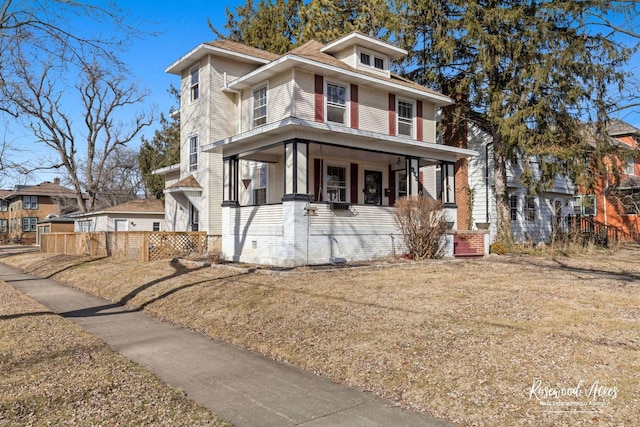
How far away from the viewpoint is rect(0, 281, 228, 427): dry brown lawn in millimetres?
4211

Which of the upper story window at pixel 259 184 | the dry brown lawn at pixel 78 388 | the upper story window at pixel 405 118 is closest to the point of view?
the dry brown lawn at pixel 78 388

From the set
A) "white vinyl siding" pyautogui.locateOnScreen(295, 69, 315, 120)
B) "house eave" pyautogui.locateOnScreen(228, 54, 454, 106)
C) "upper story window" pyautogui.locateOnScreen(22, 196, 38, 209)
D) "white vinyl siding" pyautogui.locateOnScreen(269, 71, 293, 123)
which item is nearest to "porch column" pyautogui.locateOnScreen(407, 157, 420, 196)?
"house eave" pyautogui.locateOnScreen(228, 54, 454, 106)

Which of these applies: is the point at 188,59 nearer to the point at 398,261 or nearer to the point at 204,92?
the point at 204,92

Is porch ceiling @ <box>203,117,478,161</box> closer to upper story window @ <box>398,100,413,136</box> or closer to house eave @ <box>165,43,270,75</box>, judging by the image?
upper story window @ <box>398,100,413,136</box>

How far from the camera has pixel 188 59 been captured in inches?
785

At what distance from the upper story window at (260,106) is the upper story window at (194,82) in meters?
4.06

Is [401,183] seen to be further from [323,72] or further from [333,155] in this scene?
[323,72]

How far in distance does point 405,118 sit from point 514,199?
8.99m

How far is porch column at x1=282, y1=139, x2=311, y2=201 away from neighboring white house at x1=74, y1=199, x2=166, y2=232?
Result: 18458 millimetres

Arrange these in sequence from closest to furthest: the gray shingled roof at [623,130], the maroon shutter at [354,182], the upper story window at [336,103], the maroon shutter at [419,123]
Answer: the upper story window at [336,103], the maroon shutter at [354,182], the maroon shutter at [419,123], the gray shingled roof at [623,130]

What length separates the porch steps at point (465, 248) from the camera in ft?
54.0

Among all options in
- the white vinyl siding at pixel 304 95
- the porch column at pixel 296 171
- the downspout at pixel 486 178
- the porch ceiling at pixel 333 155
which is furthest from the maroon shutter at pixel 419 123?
the porch column at pixel 296 171

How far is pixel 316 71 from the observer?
15484mm

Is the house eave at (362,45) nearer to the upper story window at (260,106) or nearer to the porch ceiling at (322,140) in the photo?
the upper story window at (260,106)
